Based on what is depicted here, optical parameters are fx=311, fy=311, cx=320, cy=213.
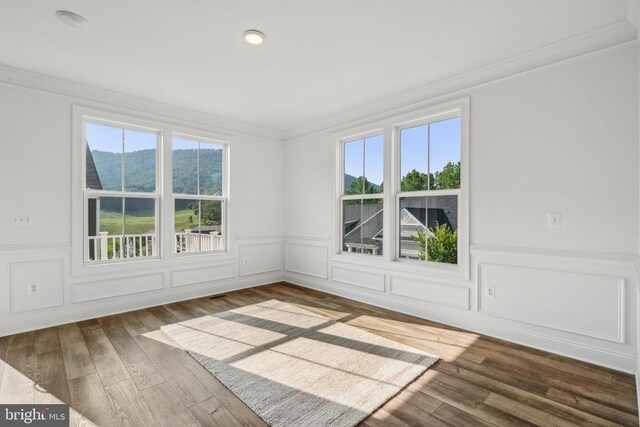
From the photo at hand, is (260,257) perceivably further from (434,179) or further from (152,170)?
(434,179)

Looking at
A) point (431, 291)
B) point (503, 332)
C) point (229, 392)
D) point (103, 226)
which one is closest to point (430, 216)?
point (431, 291)

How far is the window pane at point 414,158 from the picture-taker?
3736mm

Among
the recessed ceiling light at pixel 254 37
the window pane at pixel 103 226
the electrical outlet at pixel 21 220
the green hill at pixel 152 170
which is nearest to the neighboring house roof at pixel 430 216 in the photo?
the recessed ceiling light at pixel 254 37

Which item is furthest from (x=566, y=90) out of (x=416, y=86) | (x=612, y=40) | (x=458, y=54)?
(x=416, y=86)

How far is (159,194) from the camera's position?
4.18 meters

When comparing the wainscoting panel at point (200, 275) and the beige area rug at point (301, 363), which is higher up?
the wainscoting panel at point (200, 275)

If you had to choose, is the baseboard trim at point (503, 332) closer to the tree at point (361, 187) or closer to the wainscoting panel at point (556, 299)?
the wainscoting panel at point (556, 299)

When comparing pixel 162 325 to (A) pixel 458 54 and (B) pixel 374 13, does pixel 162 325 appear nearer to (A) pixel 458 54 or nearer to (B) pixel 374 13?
(B) pixel 374 13

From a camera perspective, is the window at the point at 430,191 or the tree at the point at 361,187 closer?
the window at the point at 430,191

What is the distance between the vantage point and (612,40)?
2.45 meters

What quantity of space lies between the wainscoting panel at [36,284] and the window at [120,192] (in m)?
0.36

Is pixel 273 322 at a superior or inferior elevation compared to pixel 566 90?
inferior

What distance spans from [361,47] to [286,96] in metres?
1.38

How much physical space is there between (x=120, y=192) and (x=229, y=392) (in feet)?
9.76
